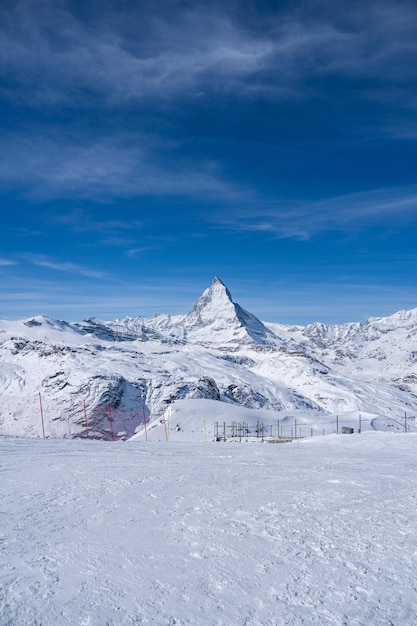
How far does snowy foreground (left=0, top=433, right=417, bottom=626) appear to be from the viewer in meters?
5.69

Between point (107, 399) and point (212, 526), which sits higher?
point (212, 526)

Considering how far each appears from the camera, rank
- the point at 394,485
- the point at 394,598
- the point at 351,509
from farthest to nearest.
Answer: the point at 394,485 → the point at 351,509 → the point at 394,598

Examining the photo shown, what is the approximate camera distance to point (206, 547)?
7.62 meters

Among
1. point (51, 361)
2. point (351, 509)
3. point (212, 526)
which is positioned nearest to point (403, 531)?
point (351, 509)

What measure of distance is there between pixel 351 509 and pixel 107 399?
5878 inches

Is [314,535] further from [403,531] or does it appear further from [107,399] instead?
[107,399]

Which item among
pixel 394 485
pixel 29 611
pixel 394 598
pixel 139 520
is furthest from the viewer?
pixel 394 485

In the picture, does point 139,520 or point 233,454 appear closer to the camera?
point 139,520

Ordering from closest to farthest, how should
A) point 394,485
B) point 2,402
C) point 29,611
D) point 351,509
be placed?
point 29,611 → point 351,509 → point 394,485 → point 2,402

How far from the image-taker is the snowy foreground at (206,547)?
5.69 meters

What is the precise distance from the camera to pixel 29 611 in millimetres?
5480

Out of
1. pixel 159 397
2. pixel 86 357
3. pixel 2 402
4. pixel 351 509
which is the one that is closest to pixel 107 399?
pixel 159 397

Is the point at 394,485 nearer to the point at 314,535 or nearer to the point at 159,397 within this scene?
the point at 314,535

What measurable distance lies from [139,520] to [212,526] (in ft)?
4.61
